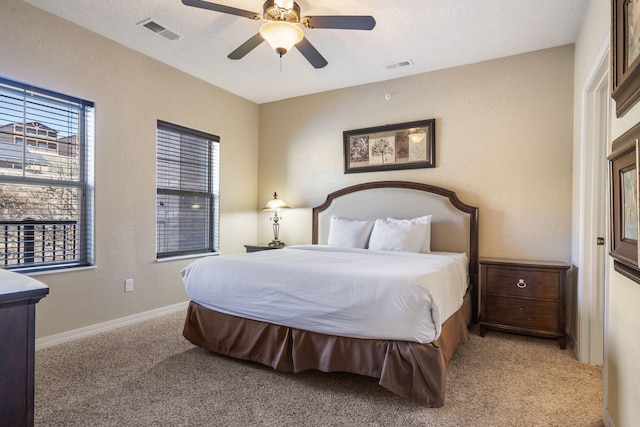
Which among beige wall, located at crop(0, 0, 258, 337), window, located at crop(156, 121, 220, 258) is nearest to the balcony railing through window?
beige wall, located at crop(0, 0, 258, 337)

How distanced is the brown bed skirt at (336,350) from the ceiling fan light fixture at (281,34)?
1963 mm

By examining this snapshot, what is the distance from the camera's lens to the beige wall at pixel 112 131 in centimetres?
296

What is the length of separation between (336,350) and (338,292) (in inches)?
14.7

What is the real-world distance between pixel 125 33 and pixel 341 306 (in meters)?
3.14

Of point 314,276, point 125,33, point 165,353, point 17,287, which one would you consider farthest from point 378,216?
point 17,287

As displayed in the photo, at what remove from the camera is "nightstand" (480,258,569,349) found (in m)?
3.04

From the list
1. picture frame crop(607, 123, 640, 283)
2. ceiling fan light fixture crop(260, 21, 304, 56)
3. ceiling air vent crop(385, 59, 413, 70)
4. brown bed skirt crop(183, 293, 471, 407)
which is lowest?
brown bed skirt crop(183, 293, 471, 407)

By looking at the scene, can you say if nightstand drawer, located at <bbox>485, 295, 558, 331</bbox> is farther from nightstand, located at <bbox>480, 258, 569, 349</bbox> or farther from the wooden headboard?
the wooden headboard

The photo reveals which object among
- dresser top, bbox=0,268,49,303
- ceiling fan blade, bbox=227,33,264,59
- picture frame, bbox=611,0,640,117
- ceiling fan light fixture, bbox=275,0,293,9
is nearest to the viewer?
dresser top, bbox=0,268,49,303

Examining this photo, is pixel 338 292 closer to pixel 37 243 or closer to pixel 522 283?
pixel 522 283

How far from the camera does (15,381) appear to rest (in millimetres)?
1072

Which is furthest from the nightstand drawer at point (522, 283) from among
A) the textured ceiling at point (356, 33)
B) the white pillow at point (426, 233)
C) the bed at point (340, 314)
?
the textured ceiling at point (356, 33)

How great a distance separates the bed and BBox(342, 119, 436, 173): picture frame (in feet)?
3.91

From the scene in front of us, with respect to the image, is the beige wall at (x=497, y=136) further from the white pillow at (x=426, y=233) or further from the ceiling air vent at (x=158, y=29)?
the ceiling air vent at (x=158, y=29)
